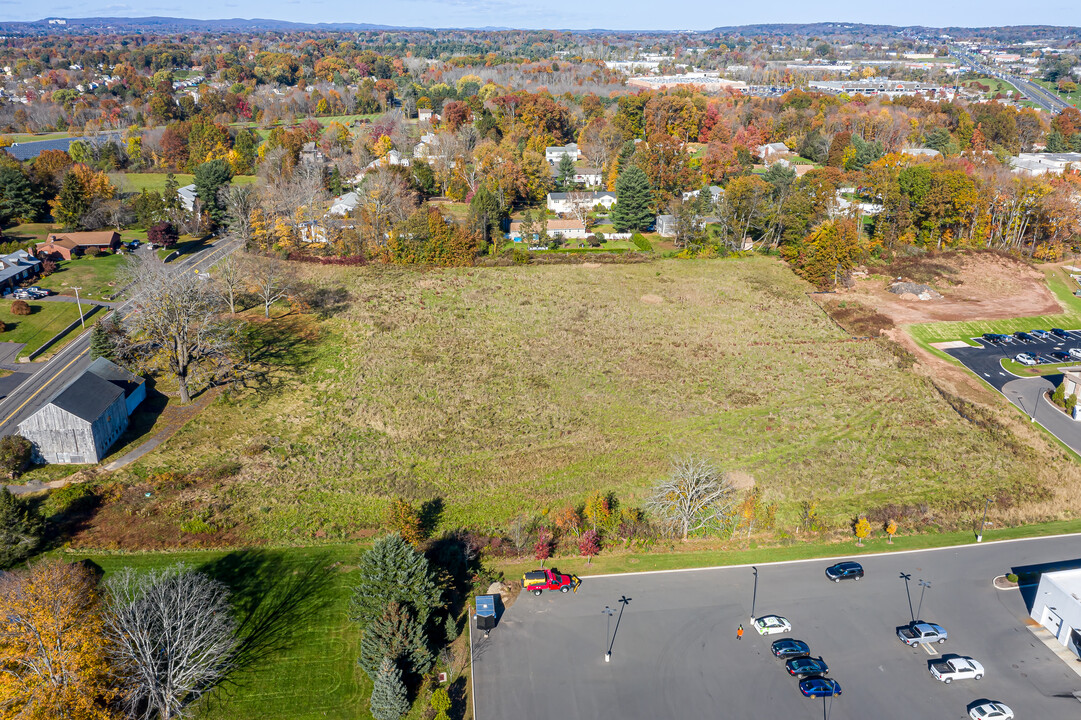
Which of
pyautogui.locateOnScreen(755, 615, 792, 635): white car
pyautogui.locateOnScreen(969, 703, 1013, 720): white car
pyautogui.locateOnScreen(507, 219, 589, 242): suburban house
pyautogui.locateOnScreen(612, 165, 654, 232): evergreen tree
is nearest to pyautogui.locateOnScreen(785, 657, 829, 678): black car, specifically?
pyautogui.locateOnScreen(755, 615, 792, 635): white car

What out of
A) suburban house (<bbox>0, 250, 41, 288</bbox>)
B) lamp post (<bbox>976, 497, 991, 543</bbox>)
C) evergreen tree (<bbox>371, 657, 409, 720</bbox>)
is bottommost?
lamp post (<bbox>976, 497, 991, 543</bbox>)

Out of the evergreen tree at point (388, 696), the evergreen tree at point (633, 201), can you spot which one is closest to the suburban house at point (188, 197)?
the evergreen tree at point (633, 201)

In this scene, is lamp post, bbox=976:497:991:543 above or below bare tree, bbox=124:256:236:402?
below

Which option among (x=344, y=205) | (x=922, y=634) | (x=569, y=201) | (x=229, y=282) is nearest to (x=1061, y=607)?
(x=922, y=634)

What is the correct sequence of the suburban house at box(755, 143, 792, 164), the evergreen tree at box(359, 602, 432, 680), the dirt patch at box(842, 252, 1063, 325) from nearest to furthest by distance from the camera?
Answer: the evergreen tree at box(359, 602, 432, 680) < the dirt patch at box(842, 252, 1063, 325) < the suburban house at box(755, 143, 792, 164)

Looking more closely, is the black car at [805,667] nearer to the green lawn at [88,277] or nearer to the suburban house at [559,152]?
the green lawn at [88,277]

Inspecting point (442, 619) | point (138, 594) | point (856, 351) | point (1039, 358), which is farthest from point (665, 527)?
point (1039, 358)

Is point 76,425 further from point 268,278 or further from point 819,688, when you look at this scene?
point 819,688

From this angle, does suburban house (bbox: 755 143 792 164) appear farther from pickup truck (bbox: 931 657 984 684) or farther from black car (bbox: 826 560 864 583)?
pickup truck (bbox: 931 657 984 684)
